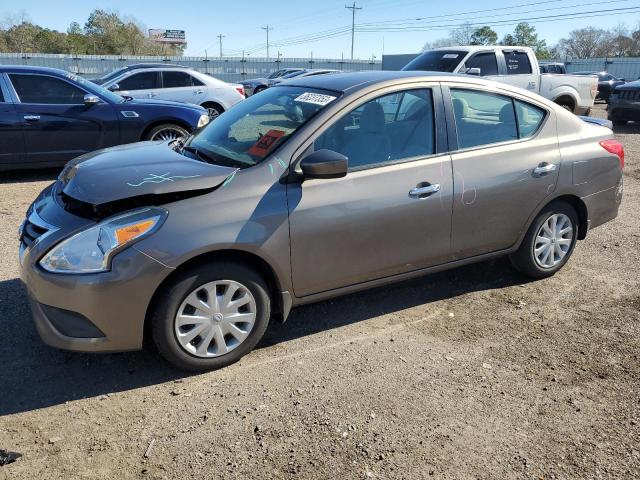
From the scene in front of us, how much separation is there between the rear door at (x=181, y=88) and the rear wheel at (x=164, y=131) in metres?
3.83

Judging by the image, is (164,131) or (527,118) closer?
(527,118)

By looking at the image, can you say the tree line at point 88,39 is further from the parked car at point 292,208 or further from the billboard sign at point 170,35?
the parked car at point 292,208

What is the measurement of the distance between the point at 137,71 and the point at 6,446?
1090 cm

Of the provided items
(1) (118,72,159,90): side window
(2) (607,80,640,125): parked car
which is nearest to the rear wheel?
(1) (118,72,159,90): side window

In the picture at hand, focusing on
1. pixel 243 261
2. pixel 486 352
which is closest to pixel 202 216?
pixel 243 261

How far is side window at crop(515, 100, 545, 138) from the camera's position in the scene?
4.38 meters

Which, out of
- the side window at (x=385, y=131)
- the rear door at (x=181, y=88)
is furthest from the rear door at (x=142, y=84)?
the side window at (x=385, y=131)

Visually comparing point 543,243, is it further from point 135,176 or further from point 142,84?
point 142,84

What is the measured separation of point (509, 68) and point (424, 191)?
9.68m

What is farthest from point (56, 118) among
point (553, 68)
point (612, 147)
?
point (553, 68)

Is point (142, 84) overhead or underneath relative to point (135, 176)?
overhead

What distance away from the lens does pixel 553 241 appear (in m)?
4.67

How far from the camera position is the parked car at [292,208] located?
9.95 feet

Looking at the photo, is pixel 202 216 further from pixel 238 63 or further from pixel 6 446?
pixel 238 63
